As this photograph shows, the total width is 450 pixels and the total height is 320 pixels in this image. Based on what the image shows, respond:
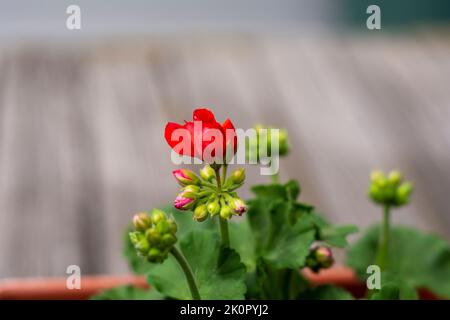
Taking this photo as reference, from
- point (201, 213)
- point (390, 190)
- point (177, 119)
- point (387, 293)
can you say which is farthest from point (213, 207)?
point (177, 119)

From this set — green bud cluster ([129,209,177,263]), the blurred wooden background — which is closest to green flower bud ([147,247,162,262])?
green bud cluster ([129,209,177,263])

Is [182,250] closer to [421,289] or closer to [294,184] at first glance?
[294,184]

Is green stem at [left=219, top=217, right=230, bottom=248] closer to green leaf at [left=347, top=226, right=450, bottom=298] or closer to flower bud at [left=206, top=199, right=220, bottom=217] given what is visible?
flower bud at [left=206, top=199, right=220, bottom=217]

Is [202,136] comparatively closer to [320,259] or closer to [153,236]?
[153,236]

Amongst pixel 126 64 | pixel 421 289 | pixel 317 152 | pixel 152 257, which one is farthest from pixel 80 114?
pixel 152 257
